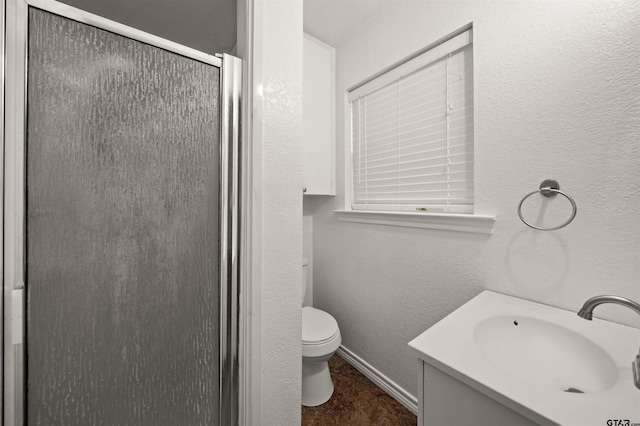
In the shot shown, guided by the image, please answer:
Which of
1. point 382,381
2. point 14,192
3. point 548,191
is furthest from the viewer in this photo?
point 382,381

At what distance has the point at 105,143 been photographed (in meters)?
0.63

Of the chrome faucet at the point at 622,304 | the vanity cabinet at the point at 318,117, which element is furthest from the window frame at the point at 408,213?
the chrome faucet at the point at 622,304

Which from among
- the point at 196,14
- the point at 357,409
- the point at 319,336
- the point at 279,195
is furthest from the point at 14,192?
the point at 357,409

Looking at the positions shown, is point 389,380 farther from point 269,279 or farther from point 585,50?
point 585,50

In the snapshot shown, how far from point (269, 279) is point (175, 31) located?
1.43 meters

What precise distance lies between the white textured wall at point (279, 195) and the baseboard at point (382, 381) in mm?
700

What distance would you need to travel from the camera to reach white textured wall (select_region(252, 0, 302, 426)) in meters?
0.87

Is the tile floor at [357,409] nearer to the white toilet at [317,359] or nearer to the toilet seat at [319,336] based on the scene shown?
the white toilet at [317,359]

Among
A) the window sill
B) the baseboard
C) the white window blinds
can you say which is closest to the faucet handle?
the window sill

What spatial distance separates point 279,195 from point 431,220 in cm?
83

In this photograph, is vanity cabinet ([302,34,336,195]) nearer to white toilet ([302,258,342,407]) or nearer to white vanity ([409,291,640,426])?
white toilet ([302,258,342,407])

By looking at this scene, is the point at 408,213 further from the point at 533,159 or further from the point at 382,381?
the point at 382,381

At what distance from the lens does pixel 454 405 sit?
23.6 inches

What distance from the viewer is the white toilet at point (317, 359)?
130 centimetres
